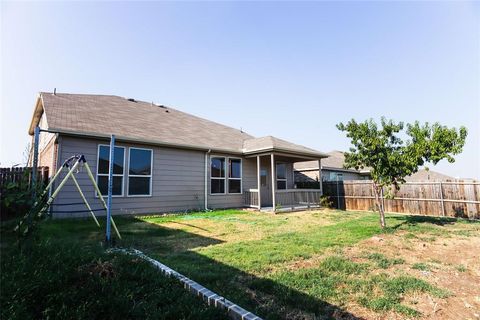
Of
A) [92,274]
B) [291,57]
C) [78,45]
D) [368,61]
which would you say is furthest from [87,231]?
[368,61]

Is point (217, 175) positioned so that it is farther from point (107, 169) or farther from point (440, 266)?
point (440, 266)

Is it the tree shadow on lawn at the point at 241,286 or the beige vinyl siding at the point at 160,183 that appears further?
the beige vinyl siding at the point at 160,183

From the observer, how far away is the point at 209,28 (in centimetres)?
913

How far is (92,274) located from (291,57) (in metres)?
10.5

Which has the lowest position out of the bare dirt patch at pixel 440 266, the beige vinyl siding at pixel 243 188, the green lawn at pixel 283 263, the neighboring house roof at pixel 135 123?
the bare dirt patch at pixel 440 266

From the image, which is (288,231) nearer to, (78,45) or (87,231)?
(87,231)

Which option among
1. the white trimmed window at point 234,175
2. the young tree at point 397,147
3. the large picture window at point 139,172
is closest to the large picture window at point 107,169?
the large picture window at point 139,172

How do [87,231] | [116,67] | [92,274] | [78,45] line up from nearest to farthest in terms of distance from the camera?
[92,274] < [87,231] < [78,45] < [116,67]

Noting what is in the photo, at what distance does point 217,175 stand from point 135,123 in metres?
4.77

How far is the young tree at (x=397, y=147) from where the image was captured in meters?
7.59

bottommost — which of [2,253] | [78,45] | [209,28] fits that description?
[2,253]

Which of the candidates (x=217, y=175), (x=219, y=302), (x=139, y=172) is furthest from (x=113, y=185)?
(x=219, y=302)

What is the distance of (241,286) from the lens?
327 centimetres

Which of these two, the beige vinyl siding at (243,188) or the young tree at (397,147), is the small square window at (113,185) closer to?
the beige vinyl siding at (243,188)
